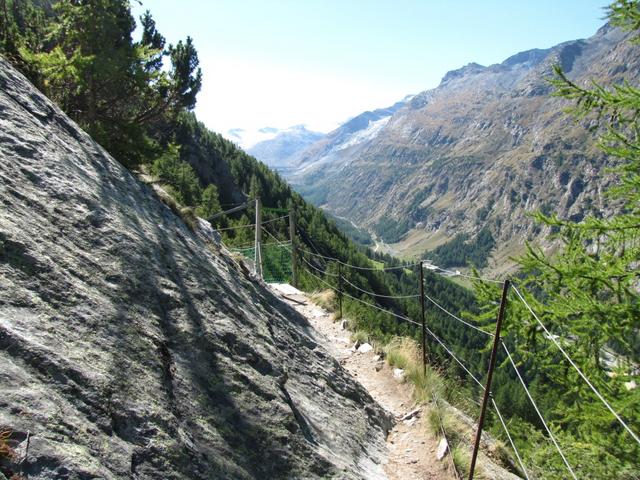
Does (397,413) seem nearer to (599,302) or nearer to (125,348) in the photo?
(599,302)

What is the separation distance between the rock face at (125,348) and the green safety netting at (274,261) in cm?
1277

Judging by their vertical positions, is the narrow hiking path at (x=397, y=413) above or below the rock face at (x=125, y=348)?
below

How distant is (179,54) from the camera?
820 inches

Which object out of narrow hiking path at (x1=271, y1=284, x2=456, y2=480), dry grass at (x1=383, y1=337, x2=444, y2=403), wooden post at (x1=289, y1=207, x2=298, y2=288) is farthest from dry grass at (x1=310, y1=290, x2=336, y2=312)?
dry grass at (x1=383, y1=337, x2=444, y2=403)

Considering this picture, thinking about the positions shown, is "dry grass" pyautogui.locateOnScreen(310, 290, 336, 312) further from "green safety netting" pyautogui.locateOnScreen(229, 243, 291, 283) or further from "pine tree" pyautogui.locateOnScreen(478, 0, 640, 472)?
"pine tree" pyautogui.locateOnScreen(478, 0, 640, 472)

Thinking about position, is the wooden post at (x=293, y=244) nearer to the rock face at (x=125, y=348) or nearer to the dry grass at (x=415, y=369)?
the dry grass at (x=415, y=369)

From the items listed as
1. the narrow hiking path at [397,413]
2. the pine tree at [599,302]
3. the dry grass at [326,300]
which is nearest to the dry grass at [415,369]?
the narrow hiking path at [397,413]

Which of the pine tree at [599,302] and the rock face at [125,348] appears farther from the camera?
the pine tree at [599,302]

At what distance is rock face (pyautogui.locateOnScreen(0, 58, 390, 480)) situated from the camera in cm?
303

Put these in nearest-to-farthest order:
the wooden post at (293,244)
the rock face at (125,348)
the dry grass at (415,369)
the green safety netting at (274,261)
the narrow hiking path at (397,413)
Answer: the rock face at (125,348) → the narrow hiking path at (397,413) → the dry grass at (415,369) → the wooden post at (293,244) → the green safety netting at (274,261)

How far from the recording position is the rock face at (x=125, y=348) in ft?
9.95

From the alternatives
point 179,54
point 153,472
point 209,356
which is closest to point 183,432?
point 153,472

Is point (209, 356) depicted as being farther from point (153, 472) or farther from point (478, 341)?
point (478, 341)

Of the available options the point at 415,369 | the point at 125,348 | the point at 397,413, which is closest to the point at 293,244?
the point at 415,369
